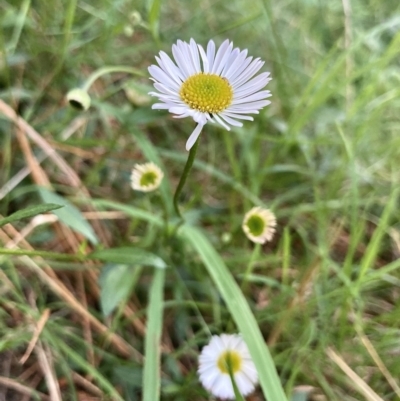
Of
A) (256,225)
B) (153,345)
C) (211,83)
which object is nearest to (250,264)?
(256,225)

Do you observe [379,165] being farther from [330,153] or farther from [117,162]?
[117,162]

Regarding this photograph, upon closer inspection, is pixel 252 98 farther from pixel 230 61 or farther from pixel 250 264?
pixel 250 264

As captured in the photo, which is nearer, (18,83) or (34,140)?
(34,140)

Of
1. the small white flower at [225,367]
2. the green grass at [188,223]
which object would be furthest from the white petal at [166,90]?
the small white flower at [225,367]

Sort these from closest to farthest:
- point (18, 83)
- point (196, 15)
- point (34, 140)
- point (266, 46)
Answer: point (34, 140) → point (18, 83) → point (196, 15) → point (266, 46)

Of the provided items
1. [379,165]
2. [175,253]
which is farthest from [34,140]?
[379,165]

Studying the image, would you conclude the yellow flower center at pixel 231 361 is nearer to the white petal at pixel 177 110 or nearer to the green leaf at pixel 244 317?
the green leaf at pixel 244 317

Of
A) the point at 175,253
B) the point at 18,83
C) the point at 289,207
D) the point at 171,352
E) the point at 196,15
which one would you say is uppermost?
the point at 196,15
